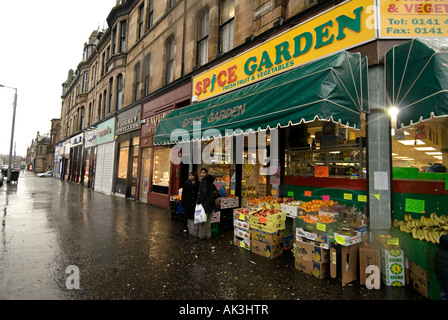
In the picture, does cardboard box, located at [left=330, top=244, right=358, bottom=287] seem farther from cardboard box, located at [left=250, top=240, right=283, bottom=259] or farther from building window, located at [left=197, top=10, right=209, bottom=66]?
building window, located at [left=197, top=10, right=209, bottom=66]

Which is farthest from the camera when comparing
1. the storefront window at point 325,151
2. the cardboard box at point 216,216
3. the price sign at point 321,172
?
the cardboard box at point 216,216

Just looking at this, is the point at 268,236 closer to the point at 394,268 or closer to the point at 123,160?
the point at 394,268

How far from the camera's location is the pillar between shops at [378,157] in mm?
4613

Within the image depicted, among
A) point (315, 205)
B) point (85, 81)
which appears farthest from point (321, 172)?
point (85, 81)

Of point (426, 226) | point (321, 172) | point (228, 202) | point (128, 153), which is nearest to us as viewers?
point (426, 226)

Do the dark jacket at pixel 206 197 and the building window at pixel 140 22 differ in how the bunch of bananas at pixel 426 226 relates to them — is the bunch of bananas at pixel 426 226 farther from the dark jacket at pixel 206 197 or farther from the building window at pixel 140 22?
the building window at pixel 140 22

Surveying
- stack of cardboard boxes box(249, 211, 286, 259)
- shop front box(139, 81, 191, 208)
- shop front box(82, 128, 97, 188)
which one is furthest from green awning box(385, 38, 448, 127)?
→ shop front box(82, 128, 97, 188)

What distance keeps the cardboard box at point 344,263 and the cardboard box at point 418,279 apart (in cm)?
81

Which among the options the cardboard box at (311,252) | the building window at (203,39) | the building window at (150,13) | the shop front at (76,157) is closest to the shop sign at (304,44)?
the building window at (203,39)

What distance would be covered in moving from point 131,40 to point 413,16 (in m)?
17.3

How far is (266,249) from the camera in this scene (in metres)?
4.92

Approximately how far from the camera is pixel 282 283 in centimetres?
380

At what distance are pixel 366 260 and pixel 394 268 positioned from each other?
0.46 meters

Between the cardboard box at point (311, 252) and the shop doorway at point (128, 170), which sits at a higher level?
the shop doorway at point (128, 170)
